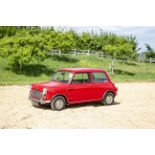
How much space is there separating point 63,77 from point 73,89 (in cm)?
63

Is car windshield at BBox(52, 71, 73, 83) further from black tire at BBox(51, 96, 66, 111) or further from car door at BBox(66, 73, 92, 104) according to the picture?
black tire at BBox(51, 96, 66, 111)

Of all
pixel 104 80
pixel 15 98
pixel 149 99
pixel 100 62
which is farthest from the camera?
pixel 100 62

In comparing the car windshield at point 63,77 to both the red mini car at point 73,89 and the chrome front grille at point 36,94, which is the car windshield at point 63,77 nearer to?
the red mini car at point 73,89

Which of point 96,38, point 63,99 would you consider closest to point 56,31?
point 96,38

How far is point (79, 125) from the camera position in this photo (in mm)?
9547

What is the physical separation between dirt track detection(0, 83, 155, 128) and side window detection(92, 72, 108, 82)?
0.98 m

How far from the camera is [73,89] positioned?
38.3 ft

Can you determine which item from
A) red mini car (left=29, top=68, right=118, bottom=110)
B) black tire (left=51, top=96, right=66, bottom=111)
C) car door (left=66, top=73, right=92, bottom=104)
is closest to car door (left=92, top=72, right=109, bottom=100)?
red mini car (left=29, top=68, right=118, bottom=110)

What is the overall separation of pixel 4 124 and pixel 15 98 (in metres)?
4.55

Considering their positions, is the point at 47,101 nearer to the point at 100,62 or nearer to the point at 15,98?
the point at 15,98

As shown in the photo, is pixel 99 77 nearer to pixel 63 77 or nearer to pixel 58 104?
pixel 63 77

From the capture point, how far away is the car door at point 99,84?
12.4 m

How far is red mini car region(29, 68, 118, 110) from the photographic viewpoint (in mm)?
11289

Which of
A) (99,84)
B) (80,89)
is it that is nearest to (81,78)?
(80,89)
